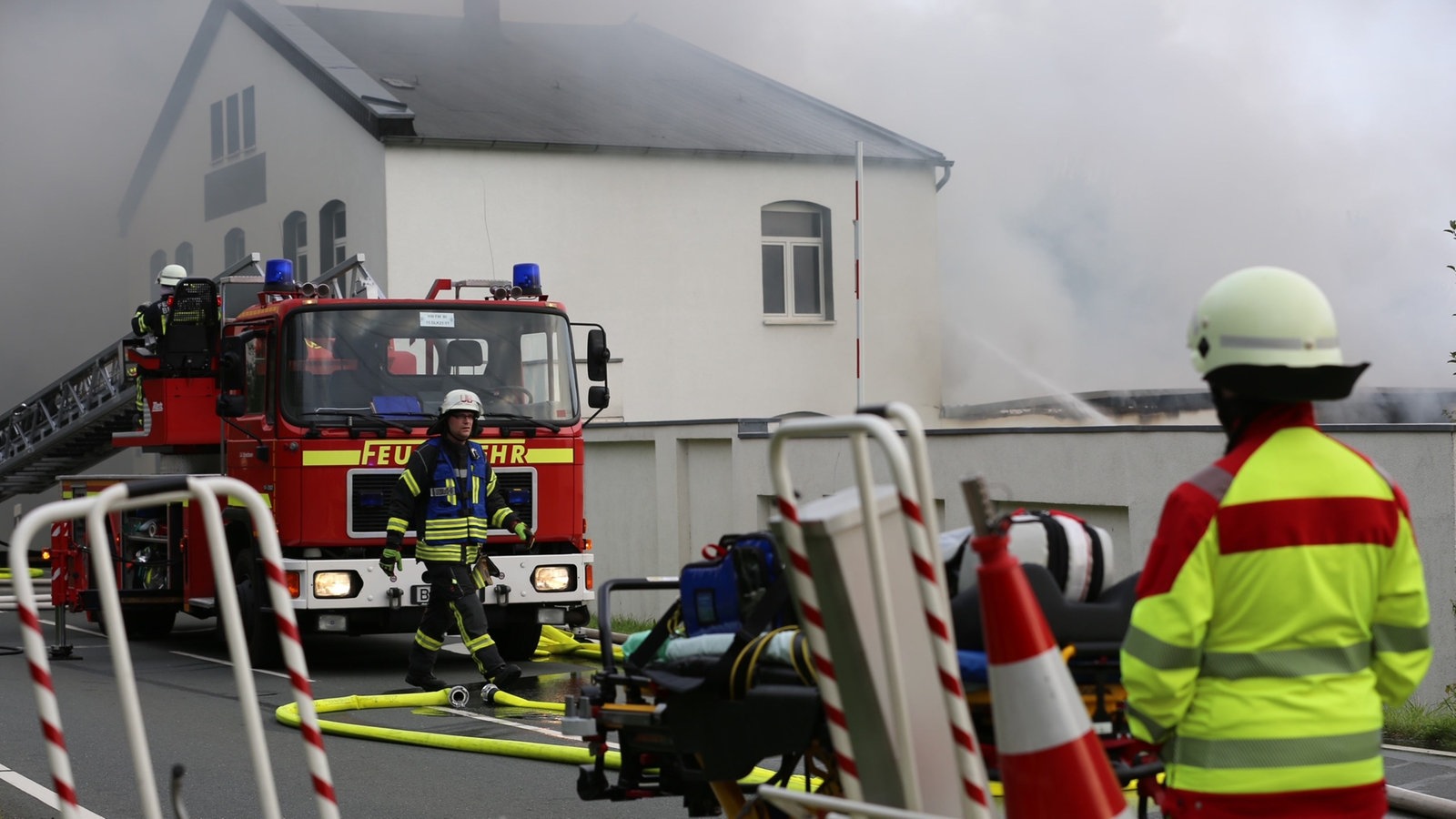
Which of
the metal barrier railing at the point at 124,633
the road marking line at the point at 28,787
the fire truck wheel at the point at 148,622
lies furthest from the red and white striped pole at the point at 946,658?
the fire truck wheel at the point at 148,622

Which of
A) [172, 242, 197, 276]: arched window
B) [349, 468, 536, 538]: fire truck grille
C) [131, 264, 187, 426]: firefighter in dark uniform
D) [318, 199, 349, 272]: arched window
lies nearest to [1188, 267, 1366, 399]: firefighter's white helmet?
[349, 468, 536, 538]: fire truck grille

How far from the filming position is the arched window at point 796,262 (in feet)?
73.7

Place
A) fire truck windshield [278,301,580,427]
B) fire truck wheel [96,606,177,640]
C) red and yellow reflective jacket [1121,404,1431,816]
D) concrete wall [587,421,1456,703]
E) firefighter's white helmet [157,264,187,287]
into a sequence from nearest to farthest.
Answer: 1. red and yellow reflective jacket [1121,404,1431,816]
2. concrete wall [587,421,1456,703]
3. fire truck windshield [278,301,580,427]
4. firefighter's white helmet [157,264,187,287]
5. fire truck wheel [96,606,177,640]

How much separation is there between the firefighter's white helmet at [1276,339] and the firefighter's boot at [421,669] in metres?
7.49

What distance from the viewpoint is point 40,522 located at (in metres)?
3.45

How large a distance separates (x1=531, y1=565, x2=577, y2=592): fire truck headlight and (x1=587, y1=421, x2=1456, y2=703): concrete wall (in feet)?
5.00

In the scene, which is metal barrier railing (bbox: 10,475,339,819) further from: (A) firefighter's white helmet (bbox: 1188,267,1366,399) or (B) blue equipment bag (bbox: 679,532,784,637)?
(A) firefighter's white helmet (bbox: 1188,267,1366,399)

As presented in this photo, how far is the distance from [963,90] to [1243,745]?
18.9m

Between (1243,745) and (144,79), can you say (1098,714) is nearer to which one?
(1243,745)

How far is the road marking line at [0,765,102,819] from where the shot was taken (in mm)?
7066

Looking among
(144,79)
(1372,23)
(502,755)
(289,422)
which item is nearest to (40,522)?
(502,755)

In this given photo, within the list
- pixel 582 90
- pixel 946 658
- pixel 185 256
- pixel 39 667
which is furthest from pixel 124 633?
pixel 185 256

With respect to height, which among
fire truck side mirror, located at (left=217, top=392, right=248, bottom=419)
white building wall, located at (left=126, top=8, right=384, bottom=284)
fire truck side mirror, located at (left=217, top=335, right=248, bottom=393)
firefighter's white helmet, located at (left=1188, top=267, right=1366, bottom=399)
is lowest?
fire truck side mirror, located at (left=217, top=392, right=248, bottom=419)

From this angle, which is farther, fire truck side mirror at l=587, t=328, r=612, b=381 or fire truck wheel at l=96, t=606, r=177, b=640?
fire truck wheel at l=96, t=606, r=177, b=640
